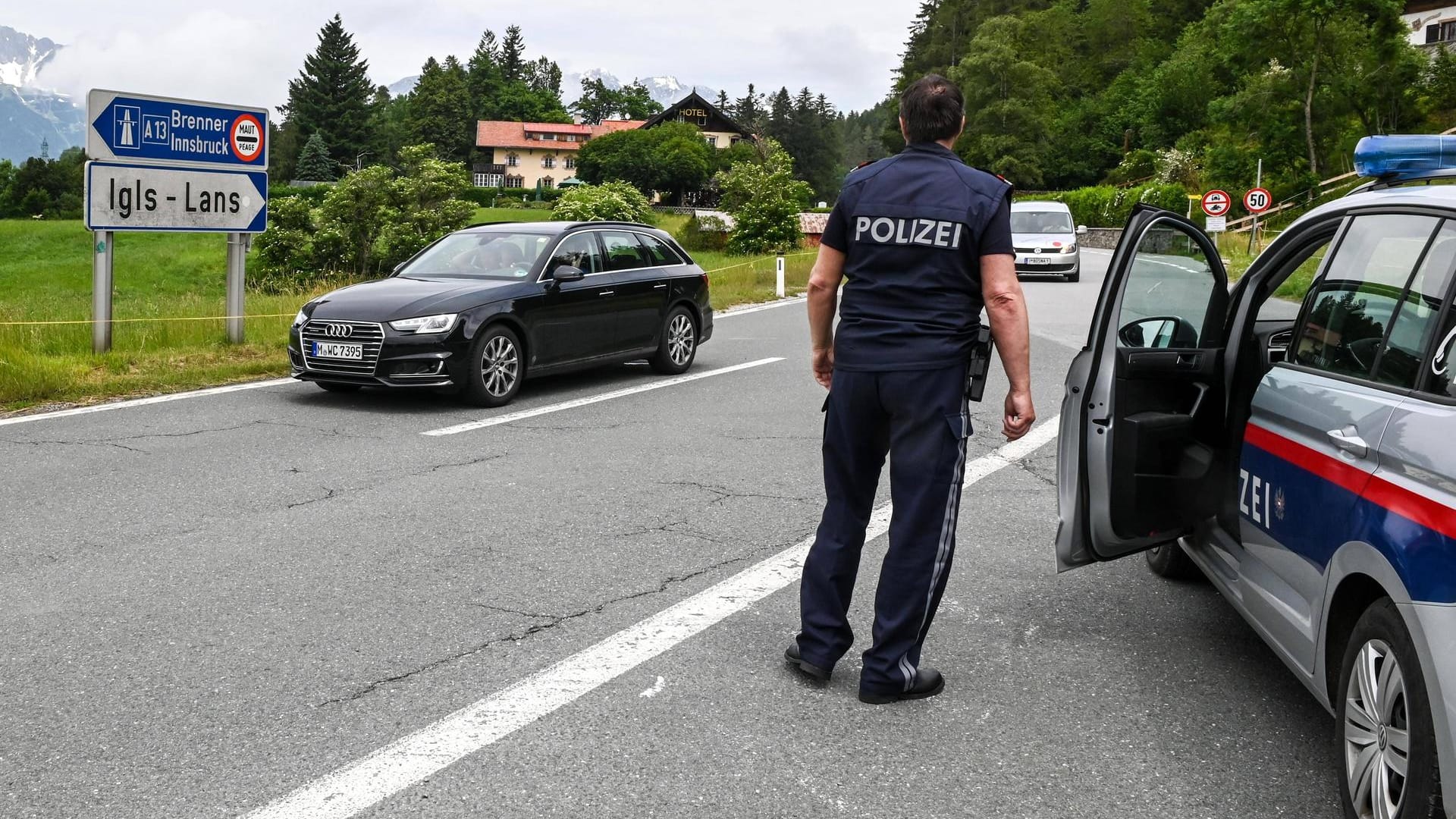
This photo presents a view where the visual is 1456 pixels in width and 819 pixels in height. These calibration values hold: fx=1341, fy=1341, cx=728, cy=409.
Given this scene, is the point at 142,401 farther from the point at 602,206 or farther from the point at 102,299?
the point at 602,206

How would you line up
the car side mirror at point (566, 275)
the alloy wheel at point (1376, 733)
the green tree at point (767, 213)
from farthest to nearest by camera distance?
the green tree at point (767, 213), the car side mirror at point (566, 275), the alloy wheel at point (1376, 733)

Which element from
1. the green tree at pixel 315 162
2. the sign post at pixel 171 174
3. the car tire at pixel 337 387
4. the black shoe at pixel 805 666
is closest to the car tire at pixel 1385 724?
the black shoe at pixel 805 666

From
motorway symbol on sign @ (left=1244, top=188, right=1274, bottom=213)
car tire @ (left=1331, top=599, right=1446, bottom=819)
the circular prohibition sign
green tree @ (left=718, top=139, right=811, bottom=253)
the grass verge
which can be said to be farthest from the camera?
green tree @ (left=718, top=139, right=811, bottom=253)

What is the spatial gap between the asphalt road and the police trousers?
0.66 ft

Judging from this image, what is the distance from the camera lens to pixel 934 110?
13.5ft

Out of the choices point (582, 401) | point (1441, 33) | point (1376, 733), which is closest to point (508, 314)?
point (582, 401)

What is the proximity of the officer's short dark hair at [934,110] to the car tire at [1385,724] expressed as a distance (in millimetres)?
1848

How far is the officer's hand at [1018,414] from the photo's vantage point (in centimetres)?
418

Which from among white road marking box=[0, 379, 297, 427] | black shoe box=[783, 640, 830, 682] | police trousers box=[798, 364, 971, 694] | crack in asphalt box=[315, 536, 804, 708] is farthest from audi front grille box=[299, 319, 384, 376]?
police trousers box=[798, 364, 971, 694]

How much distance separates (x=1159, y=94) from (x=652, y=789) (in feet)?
295

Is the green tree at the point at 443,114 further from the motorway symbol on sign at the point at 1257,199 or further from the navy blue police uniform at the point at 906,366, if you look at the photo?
the navy blue police uniform at the point at 906,366

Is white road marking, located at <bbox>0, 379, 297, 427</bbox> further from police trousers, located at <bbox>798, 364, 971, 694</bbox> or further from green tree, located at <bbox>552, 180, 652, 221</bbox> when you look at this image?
green tree, located at <bbox>552, 180, 652, 221</bbox>

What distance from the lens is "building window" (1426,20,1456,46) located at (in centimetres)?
6581

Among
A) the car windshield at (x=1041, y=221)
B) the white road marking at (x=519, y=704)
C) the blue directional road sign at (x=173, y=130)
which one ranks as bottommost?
the white road marking at (x=519, y=704)
